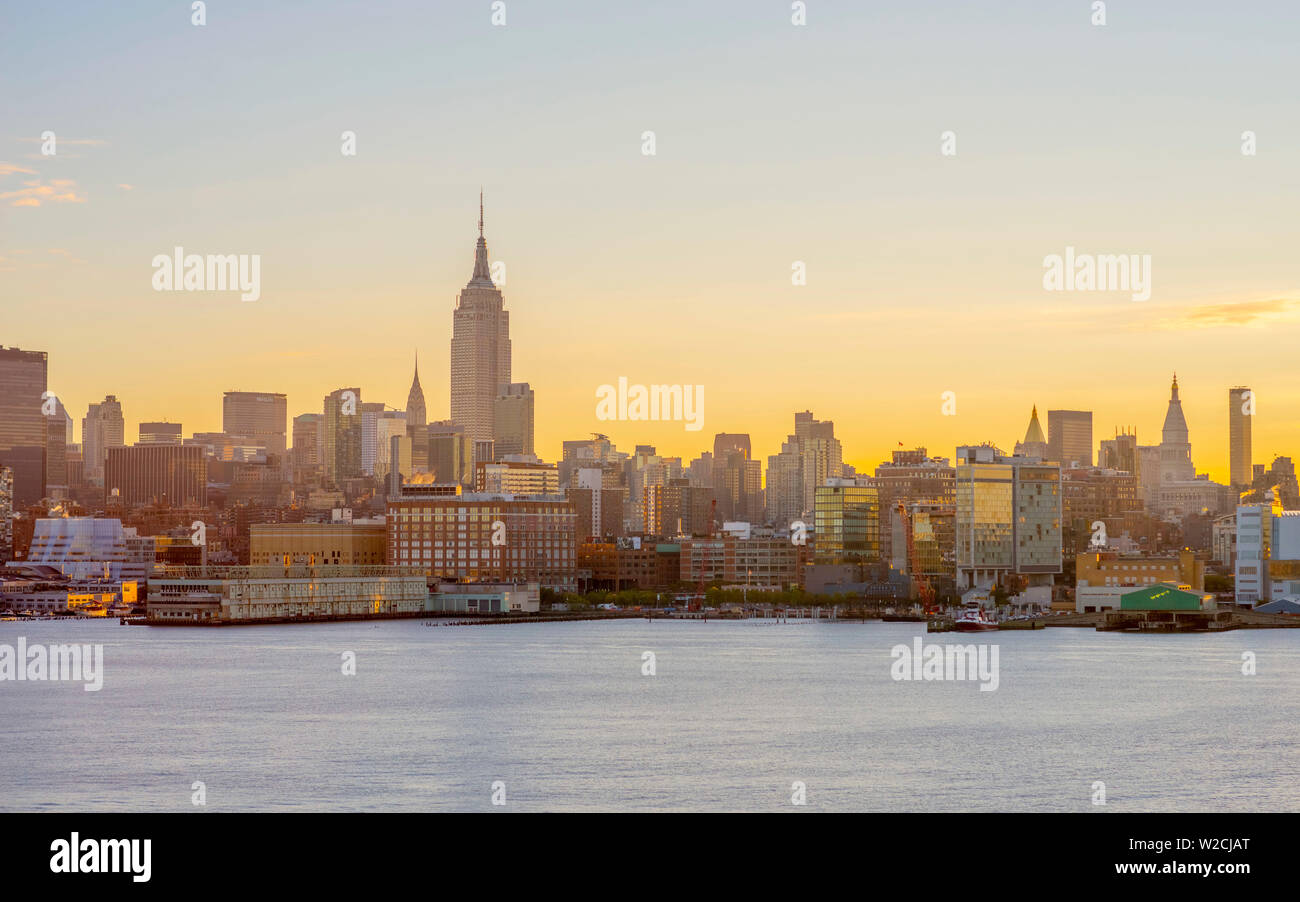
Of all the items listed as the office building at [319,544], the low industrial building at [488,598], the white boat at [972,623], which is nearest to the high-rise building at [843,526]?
the low industrial building at [488,598]

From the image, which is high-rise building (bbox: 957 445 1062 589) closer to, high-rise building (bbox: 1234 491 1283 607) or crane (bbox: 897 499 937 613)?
crane (bbox: 897 499 937 613)

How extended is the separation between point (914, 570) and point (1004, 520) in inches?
192

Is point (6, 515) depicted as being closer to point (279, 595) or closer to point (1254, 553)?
point (279, 595)

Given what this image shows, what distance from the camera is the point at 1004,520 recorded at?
78438 mm

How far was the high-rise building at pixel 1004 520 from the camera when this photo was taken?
3056 inches

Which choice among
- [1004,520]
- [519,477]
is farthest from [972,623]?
[519,477]

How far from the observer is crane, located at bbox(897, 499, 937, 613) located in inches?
2869

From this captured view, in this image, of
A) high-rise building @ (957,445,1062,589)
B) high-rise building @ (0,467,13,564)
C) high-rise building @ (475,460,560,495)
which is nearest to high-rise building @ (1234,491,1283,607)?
high-rise building @ (957,445,1062,589)

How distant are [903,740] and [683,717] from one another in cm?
413
